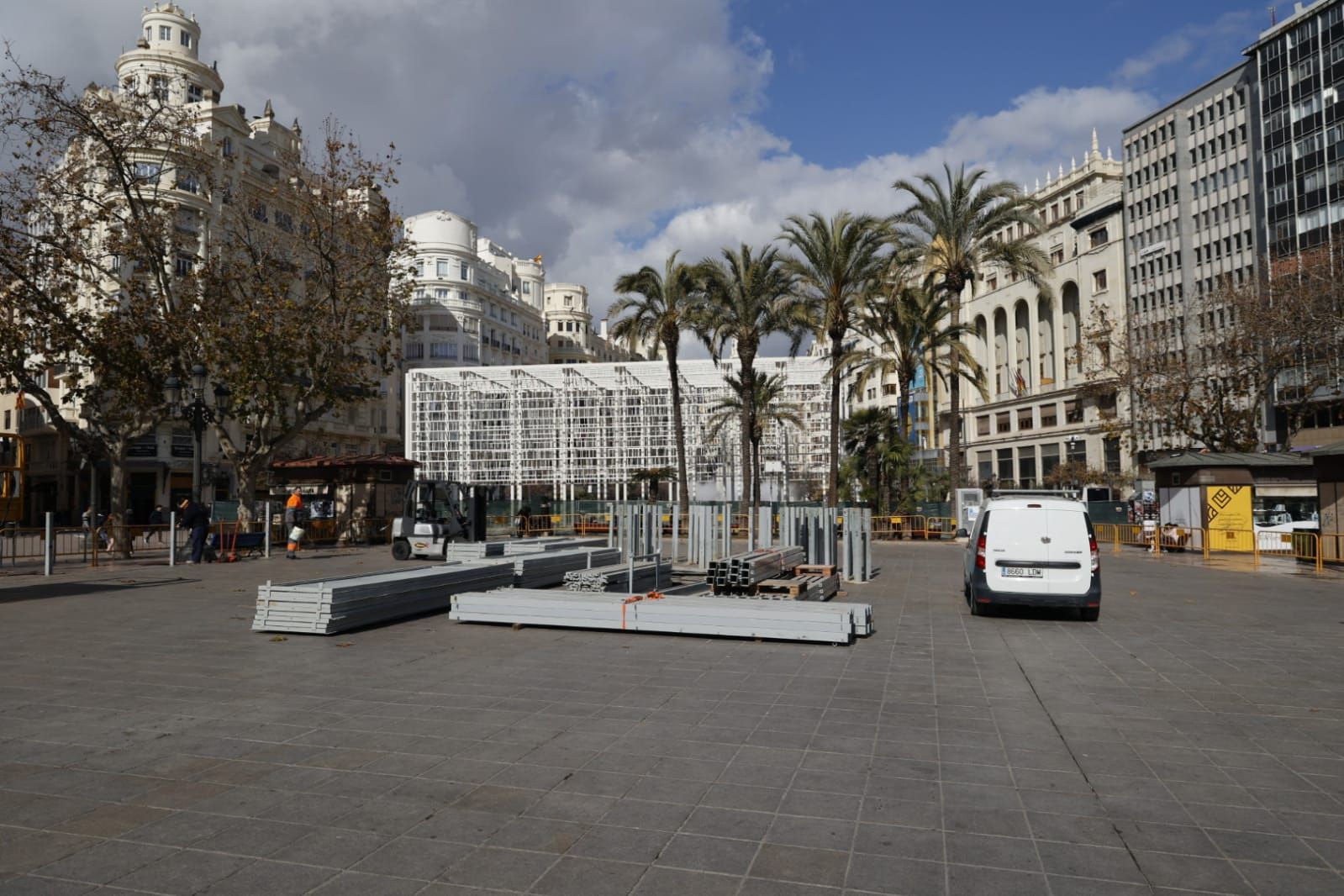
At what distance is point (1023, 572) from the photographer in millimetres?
12336

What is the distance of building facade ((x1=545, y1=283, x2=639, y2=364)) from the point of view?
111 meters

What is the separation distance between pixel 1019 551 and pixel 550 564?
7.86 metres

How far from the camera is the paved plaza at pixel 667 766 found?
13.3ft

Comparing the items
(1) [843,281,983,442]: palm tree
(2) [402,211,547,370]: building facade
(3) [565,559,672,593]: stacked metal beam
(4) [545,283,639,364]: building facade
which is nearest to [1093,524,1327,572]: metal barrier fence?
(1) [843,281,983,442]: palm tree

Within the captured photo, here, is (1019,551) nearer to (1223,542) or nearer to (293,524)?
(1223,542)

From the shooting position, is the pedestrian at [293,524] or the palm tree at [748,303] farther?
the palm tree at [748,303]

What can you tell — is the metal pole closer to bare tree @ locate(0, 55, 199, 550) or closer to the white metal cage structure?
bare tree @ locate(0, 55, 199, 550)

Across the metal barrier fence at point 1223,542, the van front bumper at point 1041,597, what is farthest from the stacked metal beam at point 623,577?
the metal barrier fence at point 1223,542

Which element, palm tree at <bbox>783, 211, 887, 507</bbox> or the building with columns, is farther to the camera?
the building with columns

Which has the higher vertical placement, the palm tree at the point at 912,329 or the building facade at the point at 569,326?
the building facade at the point at 569,326

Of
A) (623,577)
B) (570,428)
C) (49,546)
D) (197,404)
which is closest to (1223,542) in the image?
(623,577)

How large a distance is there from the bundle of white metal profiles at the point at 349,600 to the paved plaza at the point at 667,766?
0.25m

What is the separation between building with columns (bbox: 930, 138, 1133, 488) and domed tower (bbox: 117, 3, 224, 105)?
53.1 m

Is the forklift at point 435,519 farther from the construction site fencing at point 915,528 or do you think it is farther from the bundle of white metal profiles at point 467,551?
the construction site fencing at point 915,528
